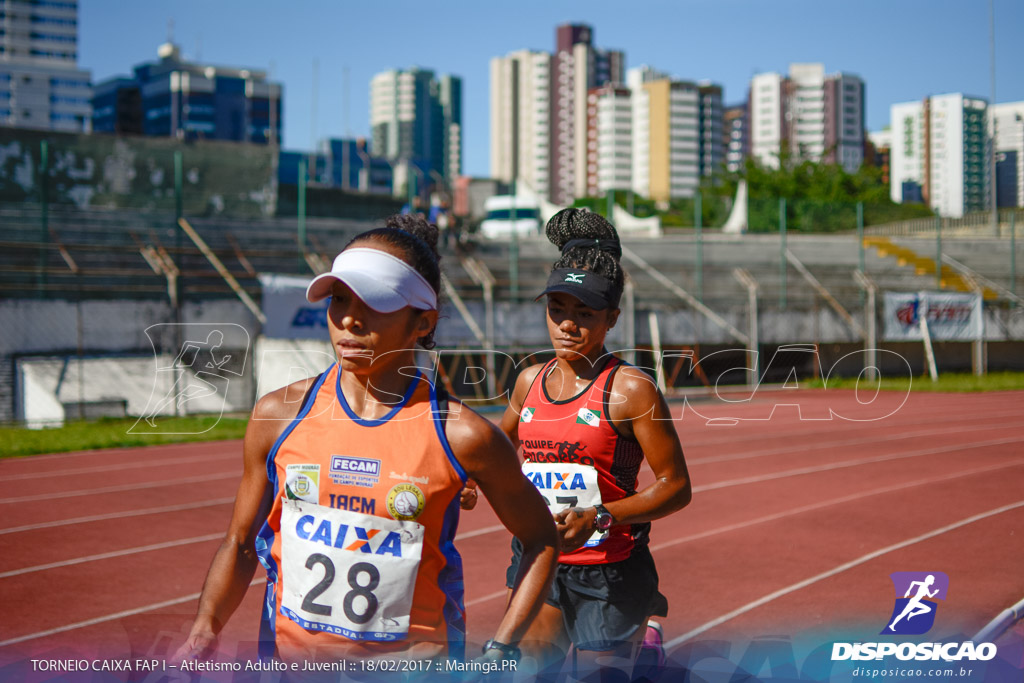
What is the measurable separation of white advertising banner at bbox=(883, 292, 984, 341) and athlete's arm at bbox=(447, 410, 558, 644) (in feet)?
70.9

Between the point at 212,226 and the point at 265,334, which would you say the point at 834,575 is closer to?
the point at 265,334

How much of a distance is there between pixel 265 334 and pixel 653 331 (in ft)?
27.7

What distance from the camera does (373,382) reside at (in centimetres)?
211

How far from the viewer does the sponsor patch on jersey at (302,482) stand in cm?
205

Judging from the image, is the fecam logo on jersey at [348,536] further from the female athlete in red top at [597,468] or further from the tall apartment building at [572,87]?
the tall apartment building at [572,87]

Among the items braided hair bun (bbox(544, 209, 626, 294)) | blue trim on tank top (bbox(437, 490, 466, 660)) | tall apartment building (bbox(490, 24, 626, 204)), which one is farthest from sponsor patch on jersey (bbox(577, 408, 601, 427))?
tall apartment building (bbox(490, 24, 626, 204))

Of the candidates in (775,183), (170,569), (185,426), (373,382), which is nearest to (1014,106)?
(373,382)

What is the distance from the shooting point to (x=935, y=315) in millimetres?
21922

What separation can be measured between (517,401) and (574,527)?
0.83 m

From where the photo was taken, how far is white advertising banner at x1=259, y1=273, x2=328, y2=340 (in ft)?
49.9

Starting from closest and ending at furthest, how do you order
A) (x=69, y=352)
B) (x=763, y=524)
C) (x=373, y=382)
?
1. (x=373, y=382)
2. (x=763, y=524)
3. (x=69, y=352)

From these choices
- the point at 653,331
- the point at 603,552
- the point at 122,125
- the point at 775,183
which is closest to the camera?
the point at 603,552

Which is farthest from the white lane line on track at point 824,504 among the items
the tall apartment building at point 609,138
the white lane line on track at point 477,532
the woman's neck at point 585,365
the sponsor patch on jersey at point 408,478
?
the tall apartment building at point 609,138

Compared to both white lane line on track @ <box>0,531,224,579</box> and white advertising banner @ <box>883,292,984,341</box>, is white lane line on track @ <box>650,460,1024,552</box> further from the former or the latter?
white advertising banner @ <box>883,292,984,341</box>
